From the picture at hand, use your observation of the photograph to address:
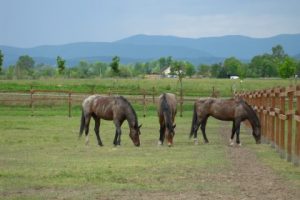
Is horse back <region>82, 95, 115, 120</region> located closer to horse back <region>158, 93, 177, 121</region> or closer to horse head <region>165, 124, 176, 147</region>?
horse back <region>158, 93, 177, 121</region>

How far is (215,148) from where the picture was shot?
1916cm

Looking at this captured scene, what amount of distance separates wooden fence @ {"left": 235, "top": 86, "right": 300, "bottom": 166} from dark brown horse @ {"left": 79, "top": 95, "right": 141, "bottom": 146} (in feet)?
13.3

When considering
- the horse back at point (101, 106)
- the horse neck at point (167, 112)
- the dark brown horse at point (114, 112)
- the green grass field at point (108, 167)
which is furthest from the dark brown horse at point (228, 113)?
the horse back at point (101, 106)

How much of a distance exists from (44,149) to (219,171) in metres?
6.92

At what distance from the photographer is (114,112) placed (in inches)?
794

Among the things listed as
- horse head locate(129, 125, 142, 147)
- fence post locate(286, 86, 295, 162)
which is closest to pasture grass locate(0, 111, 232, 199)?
horse head locate(129, 125, 142, 147)

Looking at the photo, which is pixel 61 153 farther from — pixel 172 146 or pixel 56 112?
pixel 56 112

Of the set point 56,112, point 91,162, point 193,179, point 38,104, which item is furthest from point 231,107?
point 38,104

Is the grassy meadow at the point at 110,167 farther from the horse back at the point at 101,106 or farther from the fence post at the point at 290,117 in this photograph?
the horse back at the point at 101,106

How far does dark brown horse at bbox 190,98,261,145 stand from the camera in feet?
69.4

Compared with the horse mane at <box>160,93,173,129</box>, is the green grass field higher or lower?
lower

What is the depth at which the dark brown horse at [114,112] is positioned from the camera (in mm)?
19750

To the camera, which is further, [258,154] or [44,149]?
[44,149]

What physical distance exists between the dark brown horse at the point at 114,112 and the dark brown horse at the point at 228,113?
8.23ft
